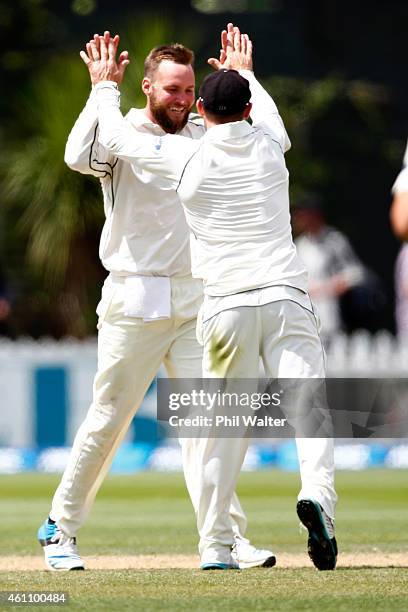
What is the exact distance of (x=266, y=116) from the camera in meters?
6.91

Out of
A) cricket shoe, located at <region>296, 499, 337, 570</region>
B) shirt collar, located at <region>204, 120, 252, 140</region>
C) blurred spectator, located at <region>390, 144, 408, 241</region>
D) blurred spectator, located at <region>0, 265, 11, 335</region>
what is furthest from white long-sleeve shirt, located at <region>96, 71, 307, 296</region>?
blurred spectator, located at <region>0, 265, 11, 335</region>

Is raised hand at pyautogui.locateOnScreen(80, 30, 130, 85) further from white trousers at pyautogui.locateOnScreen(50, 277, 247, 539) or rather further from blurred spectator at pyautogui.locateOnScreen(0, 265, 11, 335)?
blurred spectator at pyautogui.locateOnScreen(0, 265, 11, 335)

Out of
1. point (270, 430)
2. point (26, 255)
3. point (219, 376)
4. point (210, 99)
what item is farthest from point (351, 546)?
point (26, 255)

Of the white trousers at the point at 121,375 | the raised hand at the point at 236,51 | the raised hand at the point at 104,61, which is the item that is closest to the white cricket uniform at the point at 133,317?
the white trousers at the point at 121,375

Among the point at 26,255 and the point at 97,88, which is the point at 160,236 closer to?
the point at 97,88

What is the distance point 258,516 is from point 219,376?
348cm

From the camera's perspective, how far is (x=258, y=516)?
9.92 m

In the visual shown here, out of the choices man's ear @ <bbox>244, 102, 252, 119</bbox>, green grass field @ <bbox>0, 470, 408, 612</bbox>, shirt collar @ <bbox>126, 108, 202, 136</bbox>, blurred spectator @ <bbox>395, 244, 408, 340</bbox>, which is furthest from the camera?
blurred spectator @ <bbox>395, 244, 408, 340</bbox>

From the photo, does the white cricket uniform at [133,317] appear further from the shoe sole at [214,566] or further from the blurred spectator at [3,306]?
the blurred spectator at [3,306]

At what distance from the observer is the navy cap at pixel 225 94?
6.57 m

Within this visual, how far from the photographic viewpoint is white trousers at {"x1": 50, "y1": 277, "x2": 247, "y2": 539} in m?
7.28

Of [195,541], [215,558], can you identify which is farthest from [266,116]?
[195,541]

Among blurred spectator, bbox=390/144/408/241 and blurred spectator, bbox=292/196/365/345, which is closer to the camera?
blurred spectator, bbox=390/144/408/241

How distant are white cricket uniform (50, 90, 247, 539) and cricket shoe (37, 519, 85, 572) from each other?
0.15ft
